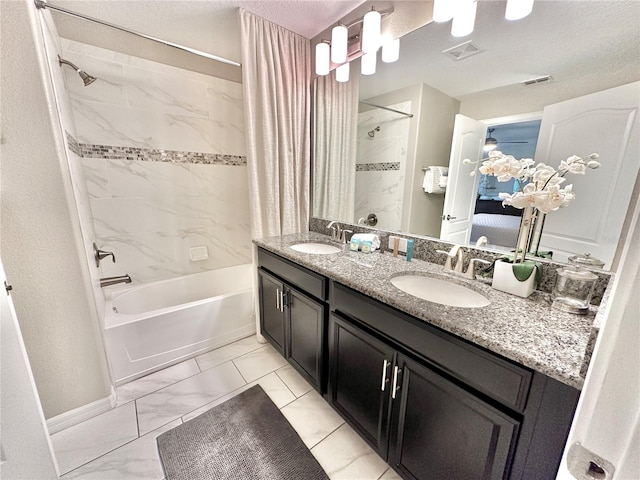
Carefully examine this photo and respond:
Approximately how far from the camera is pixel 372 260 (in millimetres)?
1453

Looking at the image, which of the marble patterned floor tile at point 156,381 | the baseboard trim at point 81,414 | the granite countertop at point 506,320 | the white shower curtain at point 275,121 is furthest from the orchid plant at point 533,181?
the baseboard trim at point 81,414

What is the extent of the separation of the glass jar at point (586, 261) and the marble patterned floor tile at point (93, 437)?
218cm

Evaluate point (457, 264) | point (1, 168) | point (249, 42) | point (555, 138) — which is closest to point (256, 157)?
point (249, 42)

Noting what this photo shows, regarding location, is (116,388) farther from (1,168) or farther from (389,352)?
(389,352)

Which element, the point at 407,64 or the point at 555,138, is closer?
the point at 555,138

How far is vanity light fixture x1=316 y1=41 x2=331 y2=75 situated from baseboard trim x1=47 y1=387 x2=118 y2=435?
2.46m

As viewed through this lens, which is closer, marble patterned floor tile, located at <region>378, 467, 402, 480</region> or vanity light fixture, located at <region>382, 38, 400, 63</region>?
marble patterned floor tile, located at <region>378, 467, 402, 480</region>

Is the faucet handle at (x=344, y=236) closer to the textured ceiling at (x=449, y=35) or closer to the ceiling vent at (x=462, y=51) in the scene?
the textured ceiling at (x=449, y=35)

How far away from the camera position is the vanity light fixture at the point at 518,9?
1.04m

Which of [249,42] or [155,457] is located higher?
Answer: [249,42]

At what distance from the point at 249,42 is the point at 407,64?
103 cm

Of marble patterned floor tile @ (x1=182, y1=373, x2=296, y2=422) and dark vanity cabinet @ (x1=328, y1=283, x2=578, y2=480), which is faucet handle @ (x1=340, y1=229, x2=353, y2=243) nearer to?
dark vanity cabinet @ (x1=328, y1=283, x2=578, y2=480)

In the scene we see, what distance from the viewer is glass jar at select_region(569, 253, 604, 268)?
96 cm

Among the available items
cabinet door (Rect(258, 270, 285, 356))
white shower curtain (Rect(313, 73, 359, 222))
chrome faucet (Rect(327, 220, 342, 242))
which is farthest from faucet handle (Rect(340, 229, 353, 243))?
cabinet door (Rect(258, 270, 285, 356))
